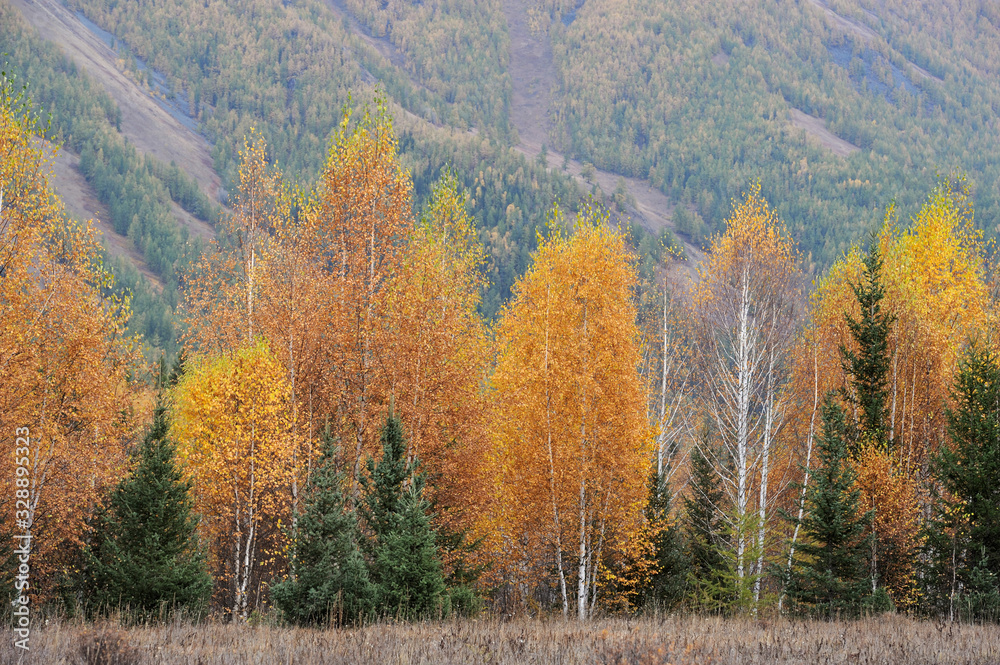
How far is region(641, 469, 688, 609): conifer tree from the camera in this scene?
73.7ft

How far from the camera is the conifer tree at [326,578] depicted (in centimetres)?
1357

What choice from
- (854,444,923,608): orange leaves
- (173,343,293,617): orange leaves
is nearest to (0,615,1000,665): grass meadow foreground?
(854,444,923,608): orange leaves

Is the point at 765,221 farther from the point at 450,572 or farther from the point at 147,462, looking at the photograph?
the point at 147,462

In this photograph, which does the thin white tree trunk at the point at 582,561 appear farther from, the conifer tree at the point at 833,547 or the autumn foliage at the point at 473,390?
the conifer tree at the point at 833,547

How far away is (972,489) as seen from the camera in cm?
1855

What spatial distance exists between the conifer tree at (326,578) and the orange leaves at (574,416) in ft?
22.2

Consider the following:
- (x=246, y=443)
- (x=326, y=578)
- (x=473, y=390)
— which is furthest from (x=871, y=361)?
(x=246, y=443)

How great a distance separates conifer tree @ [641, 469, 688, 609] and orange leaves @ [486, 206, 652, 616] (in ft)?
6.30

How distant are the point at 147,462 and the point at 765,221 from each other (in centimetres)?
2175

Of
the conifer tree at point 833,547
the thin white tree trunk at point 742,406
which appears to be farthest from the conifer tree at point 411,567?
the thin white tree trunk at point 742,406

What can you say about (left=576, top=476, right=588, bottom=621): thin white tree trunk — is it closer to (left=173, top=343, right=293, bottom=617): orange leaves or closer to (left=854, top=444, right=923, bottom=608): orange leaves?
(left=854, top=444, right=923, bottom=608): orange leaves

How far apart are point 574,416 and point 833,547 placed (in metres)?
7.78

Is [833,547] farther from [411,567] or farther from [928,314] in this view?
[411,567]

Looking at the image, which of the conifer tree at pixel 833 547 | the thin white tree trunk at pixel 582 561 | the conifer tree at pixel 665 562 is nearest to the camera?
the conifer tree at pixel 833 547
